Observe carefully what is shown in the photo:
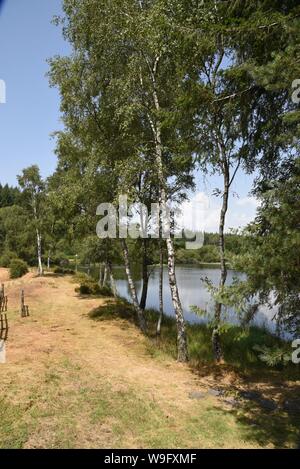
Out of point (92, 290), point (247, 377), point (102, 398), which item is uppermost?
point (92, 290)

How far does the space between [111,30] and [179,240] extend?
10.9 meters

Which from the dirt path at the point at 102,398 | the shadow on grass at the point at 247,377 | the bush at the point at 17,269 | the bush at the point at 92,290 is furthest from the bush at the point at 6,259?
the dirt path at the point at 102,398

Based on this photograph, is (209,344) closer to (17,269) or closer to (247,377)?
(247,377)

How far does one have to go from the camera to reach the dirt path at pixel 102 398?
25.5 feet

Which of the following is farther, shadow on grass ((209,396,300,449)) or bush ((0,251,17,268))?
bush ((0,251,17,268))

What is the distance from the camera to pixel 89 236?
69.1 ft

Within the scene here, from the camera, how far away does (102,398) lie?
9508 mm

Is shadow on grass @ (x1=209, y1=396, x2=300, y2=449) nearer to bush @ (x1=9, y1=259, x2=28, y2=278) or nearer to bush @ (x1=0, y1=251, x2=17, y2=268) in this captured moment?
bush @ (x1=9, y1=259, x2=28, y2=278)

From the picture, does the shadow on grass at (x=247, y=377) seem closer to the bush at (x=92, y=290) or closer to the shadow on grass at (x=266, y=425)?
the shadow on grass at (x=266, y=425)

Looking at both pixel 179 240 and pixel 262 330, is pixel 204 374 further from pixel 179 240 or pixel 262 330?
pixel 179 240

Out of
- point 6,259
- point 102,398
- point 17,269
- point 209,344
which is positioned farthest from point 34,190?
point 102,398

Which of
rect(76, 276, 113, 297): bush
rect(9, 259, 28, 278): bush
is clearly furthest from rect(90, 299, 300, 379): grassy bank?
rect(9, 259, 28, 278): bush

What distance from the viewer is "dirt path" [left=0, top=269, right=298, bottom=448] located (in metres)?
7.76

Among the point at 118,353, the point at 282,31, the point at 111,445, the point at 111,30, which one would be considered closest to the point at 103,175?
the point at 111,30
